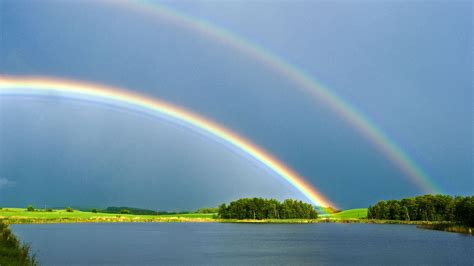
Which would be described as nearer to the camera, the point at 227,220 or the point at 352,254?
the point at 352,254

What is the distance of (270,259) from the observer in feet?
148

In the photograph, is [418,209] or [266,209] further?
[266,209]

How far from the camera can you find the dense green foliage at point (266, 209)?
7303 inches

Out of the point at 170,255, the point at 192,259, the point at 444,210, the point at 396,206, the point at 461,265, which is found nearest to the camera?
the point at 461,265

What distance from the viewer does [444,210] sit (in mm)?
161250

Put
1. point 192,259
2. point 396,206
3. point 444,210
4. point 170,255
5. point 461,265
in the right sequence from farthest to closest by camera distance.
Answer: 1. point 396,206
2. point 444,210
3. point 170,255
4. point 192,259
5. point 461,265

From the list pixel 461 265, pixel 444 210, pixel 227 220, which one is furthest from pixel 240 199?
pixel 461 265

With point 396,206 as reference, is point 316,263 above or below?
below

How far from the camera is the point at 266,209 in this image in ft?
608

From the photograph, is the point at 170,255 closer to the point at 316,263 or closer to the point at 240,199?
the point at 316,263

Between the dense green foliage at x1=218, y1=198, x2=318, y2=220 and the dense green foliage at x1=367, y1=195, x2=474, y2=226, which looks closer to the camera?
the dense green foliage at x1=367, y1=195, x2=474, y2=226

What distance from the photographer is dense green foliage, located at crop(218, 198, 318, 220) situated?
609ft

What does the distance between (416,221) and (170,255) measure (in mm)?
134891

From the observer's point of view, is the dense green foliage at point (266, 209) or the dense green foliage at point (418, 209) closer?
the dense green foliage at point (418, 209)
